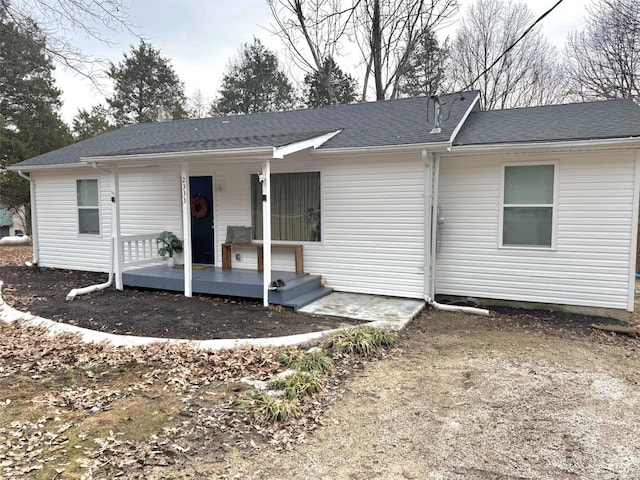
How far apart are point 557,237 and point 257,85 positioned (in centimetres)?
Result: 1965

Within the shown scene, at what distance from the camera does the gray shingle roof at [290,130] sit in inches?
280

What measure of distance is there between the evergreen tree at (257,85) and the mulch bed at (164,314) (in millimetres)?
17129

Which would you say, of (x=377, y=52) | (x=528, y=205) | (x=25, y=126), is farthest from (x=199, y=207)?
(x=25, y=126)

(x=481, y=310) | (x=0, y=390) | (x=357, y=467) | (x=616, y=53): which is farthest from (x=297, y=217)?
(x=616, y=53)

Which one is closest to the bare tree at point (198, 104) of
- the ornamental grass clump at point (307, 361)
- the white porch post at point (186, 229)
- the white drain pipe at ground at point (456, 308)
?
the white porch post at point (186, 229)

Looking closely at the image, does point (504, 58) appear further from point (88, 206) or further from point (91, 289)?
point (91, 289)

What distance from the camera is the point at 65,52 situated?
18.8 ft

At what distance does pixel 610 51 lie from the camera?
44.1ft

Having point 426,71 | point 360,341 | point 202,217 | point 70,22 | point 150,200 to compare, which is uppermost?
point 426,71

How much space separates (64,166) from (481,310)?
8.98 meters

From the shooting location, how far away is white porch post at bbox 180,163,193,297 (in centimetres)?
709

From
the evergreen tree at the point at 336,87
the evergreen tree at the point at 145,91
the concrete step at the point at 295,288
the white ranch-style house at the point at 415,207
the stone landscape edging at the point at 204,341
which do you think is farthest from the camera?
the evergreen tree at the point at 145,91

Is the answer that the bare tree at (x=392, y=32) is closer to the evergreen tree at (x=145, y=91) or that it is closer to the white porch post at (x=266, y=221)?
the white porch post at (x=266, y=221)

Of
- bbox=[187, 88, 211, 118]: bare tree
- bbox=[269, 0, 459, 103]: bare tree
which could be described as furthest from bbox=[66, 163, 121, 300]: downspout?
bbox=[187, 88, 211, 118]: bare tree
